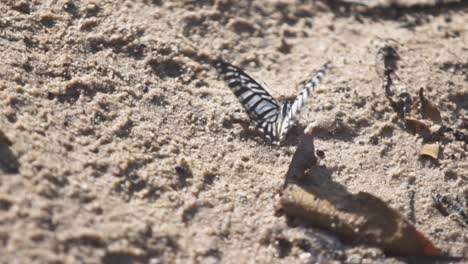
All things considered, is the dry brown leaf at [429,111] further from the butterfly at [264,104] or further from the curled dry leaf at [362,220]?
the curled dry leaf at [362,220]

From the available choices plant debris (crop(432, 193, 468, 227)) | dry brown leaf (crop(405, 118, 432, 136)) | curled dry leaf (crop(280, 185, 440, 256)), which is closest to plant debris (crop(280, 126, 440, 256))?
curled dry leaf (crop(280, 185, 440, 256))

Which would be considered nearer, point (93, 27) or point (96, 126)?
point (96, 126)

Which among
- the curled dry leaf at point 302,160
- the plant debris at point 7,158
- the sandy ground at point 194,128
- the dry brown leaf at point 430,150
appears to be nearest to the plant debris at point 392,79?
the sandy ground at point 194,128

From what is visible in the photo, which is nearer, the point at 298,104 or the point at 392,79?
the point at 298,104

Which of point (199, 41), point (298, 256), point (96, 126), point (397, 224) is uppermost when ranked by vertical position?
point (199, 41)

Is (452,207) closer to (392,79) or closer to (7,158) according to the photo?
(392,79)

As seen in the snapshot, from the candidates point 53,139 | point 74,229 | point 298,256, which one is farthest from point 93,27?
point 298,256

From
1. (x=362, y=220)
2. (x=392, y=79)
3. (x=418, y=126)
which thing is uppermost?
(x=392, y=79)

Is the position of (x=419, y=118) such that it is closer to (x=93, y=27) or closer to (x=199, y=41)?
(x=199, y=41)

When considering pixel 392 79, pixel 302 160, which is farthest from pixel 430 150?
pixel 302 160
